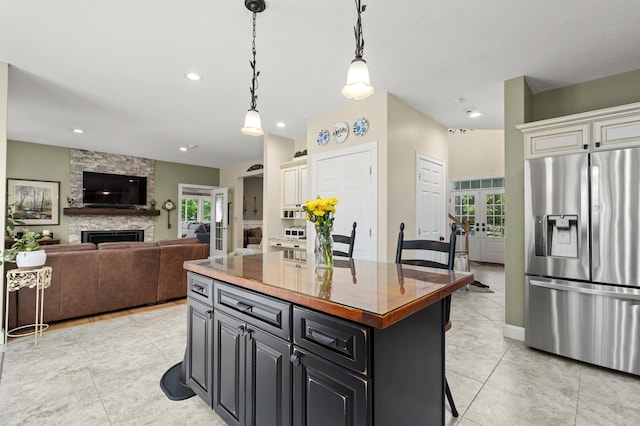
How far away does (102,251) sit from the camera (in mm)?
3578

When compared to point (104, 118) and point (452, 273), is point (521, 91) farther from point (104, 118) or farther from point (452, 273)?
point (104, 118)

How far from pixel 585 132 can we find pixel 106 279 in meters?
5.22

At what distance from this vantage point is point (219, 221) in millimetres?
8484

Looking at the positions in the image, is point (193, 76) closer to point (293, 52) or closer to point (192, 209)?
point (293, 52)

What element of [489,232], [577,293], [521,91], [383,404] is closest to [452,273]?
[383,404]

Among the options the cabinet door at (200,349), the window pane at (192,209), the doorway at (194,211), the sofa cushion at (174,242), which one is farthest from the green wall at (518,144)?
the window pane at (192,209)

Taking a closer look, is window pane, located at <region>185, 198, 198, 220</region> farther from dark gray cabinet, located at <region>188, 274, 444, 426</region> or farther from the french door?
dark gray cabinet, located at <region>188, 274, 444, 426</region>

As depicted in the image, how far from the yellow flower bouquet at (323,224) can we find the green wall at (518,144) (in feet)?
7.78

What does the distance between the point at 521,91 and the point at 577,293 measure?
204 cm

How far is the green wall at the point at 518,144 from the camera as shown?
3084mm

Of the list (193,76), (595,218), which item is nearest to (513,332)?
(595,218)

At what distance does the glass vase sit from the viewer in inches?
71.7

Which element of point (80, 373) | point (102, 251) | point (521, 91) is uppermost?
point (521, 91)

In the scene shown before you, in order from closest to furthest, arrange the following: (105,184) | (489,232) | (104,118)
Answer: (104,118) → (105,184) → (489,232)
